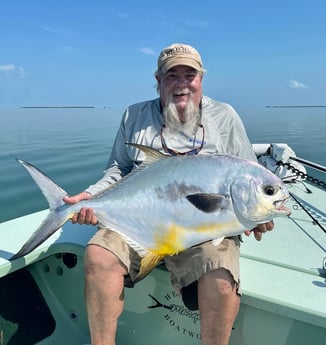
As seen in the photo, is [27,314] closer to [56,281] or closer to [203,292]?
[56,281]

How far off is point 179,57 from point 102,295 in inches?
61.1

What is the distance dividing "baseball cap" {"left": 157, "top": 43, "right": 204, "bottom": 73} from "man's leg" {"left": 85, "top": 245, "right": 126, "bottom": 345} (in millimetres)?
1308

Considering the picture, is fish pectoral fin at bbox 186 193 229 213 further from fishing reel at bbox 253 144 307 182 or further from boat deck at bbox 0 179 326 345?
fishing reel at bbox 253 144 307 182

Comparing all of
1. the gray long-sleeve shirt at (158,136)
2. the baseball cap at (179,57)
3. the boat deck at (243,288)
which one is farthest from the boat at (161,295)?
the baseball cap at (179,57)

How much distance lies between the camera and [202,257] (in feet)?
6.02

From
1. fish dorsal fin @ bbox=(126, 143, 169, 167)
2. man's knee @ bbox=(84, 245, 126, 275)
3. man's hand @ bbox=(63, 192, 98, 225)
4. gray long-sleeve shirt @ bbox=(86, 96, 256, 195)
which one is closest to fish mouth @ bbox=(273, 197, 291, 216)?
fish dorsal fin @ bbox=(126, 143, 169, 167)

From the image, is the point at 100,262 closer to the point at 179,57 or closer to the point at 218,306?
the point at 218,306

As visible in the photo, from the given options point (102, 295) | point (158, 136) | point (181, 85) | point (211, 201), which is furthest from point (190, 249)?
point (181, 85)

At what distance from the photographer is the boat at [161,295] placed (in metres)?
1.86

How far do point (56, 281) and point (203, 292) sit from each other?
4.67ft

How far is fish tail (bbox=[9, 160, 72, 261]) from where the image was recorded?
72.1 inches

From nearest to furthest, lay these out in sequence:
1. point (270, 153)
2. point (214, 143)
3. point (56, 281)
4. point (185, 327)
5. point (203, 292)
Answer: point (203, 292)
point (185, 327)
point (214, 143)
point (56, 281)
point (270, 153)

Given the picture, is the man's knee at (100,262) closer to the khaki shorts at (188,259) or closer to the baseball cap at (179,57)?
the khaki shorts at (188,259)

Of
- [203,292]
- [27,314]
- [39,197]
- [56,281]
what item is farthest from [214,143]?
[39,197]
